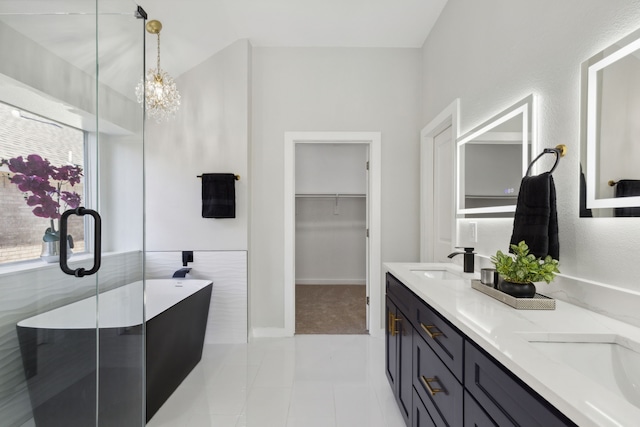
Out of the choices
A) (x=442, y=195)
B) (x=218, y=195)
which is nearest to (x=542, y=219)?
(x=442, y=195)

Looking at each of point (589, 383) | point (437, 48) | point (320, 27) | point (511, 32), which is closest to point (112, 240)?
point (589, 383)

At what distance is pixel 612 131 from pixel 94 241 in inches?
76.7

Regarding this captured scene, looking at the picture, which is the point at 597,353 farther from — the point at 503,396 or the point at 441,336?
the point at 441,336

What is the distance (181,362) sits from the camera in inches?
89.7

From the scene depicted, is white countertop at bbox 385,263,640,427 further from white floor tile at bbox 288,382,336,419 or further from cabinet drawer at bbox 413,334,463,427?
white floor tile at bbox 288,382,336,419

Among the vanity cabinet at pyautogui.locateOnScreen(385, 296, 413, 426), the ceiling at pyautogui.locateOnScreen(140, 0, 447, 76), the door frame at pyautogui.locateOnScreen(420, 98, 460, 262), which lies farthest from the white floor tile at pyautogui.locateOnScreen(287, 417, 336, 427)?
the ceiling at pyautogui.locateOnScreen(140, 0, 447, 76)

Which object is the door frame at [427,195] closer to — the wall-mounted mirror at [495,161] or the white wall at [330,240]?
the wall-mounted mirror at [495,161]

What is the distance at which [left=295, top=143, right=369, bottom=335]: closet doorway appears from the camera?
5.03m

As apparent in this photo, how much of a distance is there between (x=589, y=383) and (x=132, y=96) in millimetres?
1934

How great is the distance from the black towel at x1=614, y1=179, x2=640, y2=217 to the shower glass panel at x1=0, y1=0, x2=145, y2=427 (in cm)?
186

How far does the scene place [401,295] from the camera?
5.93ft

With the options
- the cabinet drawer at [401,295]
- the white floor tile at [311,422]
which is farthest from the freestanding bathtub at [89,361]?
the cabinet drawer at [401,295]

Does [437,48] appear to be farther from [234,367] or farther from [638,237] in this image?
[234,367]

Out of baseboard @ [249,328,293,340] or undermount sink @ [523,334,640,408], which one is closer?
undermount sink @ [523,334,640,408]
